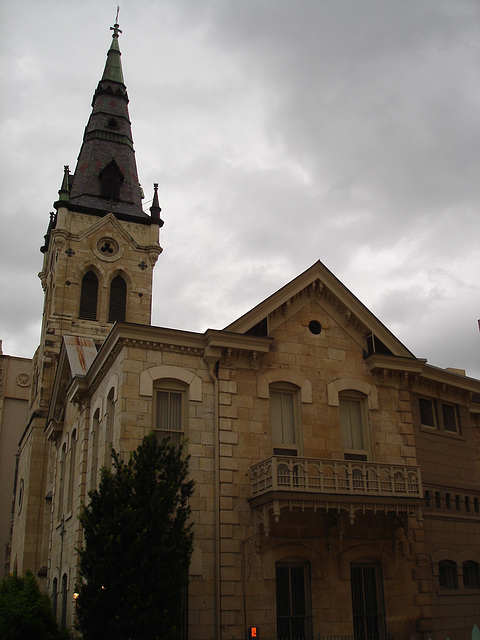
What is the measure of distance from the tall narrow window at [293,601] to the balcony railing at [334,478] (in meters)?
2.40

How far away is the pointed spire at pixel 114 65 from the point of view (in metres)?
55.9

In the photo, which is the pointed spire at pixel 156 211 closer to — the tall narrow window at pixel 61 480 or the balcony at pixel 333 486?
the tall narrow window at pixel 61 480

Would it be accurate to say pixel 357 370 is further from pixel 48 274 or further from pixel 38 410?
pixel 48 274

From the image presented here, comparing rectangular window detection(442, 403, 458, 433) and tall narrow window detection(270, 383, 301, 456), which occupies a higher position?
rectangular window detection(442, 403, 458, 433)

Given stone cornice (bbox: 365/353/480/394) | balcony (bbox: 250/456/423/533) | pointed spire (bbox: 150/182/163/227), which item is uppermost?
pointed spire (bbox: 150/182/163/227)

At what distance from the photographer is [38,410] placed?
37.5m

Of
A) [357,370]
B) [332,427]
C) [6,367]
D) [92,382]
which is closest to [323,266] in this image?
[357,370]

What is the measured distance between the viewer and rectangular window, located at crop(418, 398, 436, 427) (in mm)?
24672

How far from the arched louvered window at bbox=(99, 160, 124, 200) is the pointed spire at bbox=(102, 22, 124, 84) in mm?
9311

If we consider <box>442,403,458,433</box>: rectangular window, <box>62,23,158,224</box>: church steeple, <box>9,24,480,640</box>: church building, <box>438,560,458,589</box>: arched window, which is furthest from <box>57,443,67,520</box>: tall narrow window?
<box>62,23,158,224</box>: church steeple

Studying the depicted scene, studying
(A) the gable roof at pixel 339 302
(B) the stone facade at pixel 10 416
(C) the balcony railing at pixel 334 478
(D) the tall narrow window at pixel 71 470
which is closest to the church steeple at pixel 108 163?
(B) the stone facade at pixel 10 416

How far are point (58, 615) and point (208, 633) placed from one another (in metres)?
8.64

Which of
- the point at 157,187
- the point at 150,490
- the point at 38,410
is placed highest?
the point at 157,187

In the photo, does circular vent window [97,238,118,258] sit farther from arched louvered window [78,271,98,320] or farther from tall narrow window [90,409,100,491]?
tall narrow window [90,409,100,491]
